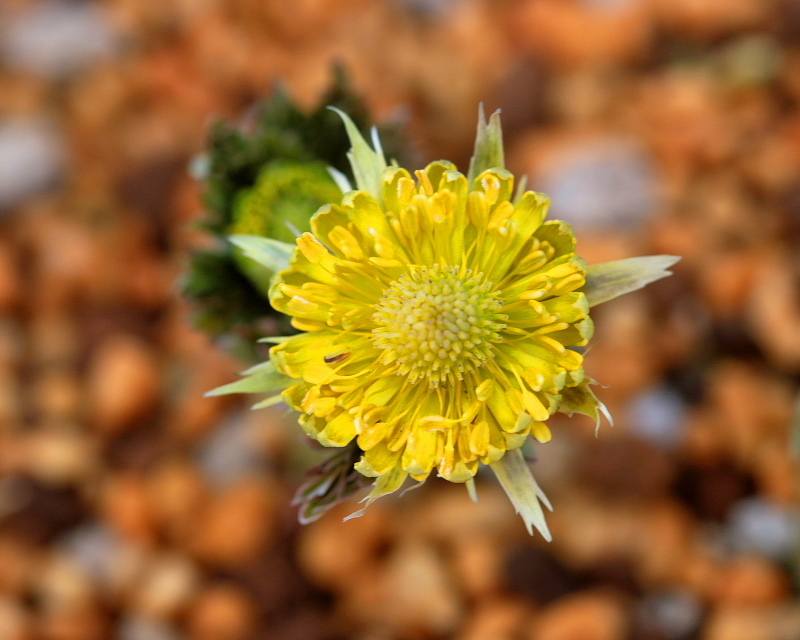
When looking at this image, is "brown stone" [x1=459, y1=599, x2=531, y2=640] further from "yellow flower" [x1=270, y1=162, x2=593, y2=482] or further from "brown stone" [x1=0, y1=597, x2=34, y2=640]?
"brown stone" [x1=0, y1=597, x2=34, y2=640]

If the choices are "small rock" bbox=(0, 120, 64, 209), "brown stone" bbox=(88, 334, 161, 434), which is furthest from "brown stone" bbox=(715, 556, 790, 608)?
"small rock" bbox=(0, 120, 64, 209)

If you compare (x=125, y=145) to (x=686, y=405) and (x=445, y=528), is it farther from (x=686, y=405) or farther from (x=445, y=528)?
(x=686, y=405)

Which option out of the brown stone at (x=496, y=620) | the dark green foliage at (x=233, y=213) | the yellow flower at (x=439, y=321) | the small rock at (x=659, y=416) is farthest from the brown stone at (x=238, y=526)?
the yellow flower at (x=439, y=321)

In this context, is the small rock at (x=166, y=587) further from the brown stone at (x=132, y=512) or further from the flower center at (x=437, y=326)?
the flower center at (x=437, y=326)

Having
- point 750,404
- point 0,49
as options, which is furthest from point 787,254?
point 0,49

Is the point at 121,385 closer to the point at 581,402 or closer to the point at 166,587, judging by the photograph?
the point at 166,587

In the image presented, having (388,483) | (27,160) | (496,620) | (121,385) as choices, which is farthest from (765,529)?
(27,160)
